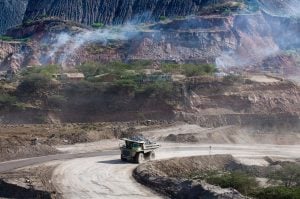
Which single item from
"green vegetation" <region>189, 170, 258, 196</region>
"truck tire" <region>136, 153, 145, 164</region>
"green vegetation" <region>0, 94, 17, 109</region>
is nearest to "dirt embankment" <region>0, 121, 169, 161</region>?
"green vegetation" <region>0, 94, 17, 109</region>

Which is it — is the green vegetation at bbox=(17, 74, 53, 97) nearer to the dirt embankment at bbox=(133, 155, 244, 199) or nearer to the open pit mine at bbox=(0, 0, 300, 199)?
the open pit mine at bbox=(0, 0, 300, 199)

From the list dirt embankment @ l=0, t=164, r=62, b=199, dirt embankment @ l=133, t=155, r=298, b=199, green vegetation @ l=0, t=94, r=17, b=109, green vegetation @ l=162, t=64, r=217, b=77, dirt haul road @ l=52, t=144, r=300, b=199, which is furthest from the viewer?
green vegetation @ l=162, t=64, r=217, b=77

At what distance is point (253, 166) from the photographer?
42188 mm

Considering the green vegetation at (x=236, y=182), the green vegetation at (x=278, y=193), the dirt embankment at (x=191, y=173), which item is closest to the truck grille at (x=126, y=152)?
the dirt embankment at (x=191, y=173)

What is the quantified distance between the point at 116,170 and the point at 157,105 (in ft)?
87.5

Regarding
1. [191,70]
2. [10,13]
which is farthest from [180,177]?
[10,13]

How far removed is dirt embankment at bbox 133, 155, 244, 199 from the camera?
2879 centimetres

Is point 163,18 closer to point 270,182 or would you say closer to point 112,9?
point 112,9

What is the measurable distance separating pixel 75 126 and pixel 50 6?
290 feet

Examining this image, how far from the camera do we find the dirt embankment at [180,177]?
2879cm

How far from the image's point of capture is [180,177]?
121 feet

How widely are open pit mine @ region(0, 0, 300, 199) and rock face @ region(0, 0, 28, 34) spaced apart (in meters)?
50.4

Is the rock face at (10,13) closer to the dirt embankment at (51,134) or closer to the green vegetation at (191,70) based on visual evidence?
the green vegetation at (191,70)

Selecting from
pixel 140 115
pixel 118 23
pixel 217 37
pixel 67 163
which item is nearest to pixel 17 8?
pixel 118 23
